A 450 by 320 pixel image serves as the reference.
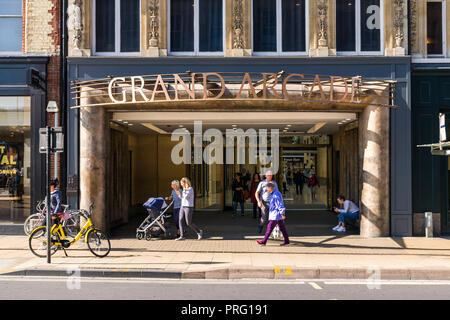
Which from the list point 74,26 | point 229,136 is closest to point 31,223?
point 74,26

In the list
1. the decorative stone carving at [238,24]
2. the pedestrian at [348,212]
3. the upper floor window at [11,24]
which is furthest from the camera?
the pedestrian at [348,212]

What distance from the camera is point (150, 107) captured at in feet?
42.4

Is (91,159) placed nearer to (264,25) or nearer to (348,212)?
(264,25)

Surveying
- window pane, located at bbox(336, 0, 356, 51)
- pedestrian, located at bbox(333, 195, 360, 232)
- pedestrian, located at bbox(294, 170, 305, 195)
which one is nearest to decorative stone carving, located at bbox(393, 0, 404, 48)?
window pane, located at bbox(336, 0, 356, 51)

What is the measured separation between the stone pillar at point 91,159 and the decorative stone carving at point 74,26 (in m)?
1.32

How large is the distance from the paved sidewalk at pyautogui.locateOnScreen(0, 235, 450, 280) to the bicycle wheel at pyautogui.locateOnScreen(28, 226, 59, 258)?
0.19m

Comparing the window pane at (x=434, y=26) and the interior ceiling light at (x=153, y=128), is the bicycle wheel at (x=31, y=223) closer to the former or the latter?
the interior ceiling light at (x=153, y=128)

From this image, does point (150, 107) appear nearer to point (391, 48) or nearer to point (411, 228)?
point (391, 48)

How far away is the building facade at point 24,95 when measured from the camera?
43.8ft

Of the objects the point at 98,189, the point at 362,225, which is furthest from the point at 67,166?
the point at 362,225

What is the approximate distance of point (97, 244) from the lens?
10.1 m

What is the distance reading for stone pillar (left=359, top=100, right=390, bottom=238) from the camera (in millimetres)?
12750

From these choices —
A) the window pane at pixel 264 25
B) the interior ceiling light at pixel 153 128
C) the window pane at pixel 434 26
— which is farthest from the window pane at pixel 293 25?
the interior ceiling light at pixel 153 128

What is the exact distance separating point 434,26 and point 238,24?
5.89 meters
